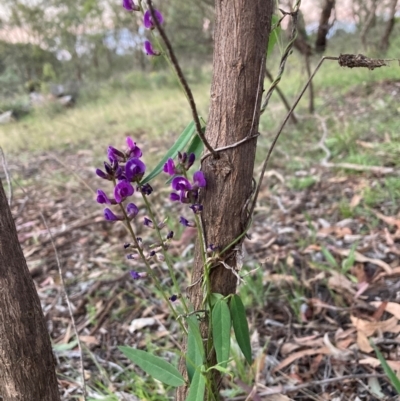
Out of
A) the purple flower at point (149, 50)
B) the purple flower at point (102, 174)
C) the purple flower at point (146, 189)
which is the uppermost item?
the purple flower at point (149, 50)

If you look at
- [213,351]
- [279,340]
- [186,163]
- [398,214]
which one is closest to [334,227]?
[398,214]

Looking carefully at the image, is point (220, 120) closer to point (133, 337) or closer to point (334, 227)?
point (133, 337)

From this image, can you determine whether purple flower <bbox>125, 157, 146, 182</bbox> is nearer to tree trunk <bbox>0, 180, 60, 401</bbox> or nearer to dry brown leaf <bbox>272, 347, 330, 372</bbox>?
tree trunk <bbox>0, 180, 60, 401</bbox>

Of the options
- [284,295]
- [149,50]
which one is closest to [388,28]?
[284,295]

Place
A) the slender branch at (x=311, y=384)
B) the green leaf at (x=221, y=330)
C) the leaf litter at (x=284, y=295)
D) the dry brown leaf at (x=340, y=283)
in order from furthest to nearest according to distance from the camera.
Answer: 1. the dry brown leaf at (x=340, y=283)
2. the leaf litter at (x=284, y=295)
3. the slender branch at (x=311, y=384)
4. the green leaf at (x=221, y=330)

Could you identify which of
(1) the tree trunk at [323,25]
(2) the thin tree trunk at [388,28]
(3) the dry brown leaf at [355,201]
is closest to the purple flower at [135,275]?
(3) the dry brown leaf at [355,201]

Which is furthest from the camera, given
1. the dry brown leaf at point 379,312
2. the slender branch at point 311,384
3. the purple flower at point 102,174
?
the dry brown leaf at point 379,312

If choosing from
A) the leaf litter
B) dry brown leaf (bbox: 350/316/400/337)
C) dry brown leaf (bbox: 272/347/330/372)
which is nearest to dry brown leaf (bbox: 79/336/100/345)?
the leaf litter

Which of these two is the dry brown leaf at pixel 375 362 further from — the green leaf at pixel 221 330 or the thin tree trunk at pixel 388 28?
the thin tree trunk at pixel 388 28
